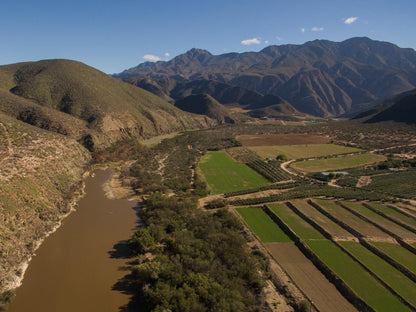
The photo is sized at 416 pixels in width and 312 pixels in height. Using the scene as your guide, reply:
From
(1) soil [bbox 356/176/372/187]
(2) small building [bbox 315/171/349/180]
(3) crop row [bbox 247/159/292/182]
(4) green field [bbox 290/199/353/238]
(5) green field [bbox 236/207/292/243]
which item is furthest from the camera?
(2) small building [bbox 315/171/349/180]

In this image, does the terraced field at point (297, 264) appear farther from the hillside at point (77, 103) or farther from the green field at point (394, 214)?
the hillside at point (77, 103)

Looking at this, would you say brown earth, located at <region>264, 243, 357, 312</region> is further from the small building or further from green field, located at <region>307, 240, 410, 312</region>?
the small building

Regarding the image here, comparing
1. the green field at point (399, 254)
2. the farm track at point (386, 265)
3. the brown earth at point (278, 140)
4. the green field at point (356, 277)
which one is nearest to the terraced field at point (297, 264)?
the green field at point (356, 277)

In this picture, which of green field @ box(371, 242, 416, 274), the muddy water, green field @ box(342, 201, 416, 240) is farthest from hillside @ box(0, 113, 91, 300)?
green field @ box(342, 201, 416, 240)

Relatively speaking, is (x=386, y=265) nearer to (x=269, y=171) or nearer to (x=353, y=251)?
(x=353, y=251)

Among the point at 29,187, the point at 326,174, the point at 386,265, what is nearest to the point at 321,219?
the point at 386,265

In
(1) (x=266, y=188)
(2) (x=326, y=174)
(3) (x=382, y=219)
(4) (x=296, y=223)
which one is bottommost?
(3) (x=382, y=219)

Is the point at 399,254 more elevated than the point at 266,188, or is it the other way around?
the point at 266,188
